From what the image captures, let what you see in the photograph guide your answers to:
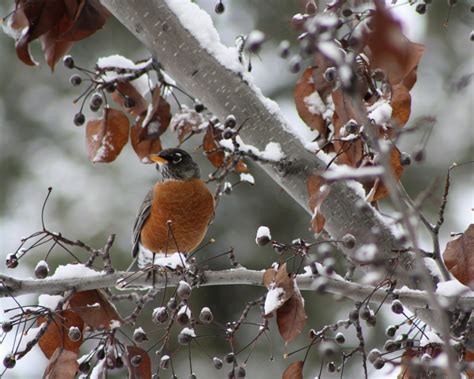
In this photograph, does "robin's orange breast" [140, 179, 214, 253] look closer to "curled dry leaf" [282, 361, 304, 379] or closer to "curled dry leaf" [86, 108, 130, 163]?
"curled dry leaf" [86, 108, 130, 163]

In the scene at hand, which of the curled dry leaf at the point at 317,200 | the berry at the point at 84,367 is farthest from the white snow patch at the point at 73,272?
the curled dry leaf at the point at 317,200

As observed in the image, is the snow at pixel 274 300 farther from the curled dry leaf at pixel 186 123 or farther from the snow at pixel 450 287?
the curled dry leaf at pixel 186 123

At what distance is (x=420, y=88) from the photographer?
8141 millimetres

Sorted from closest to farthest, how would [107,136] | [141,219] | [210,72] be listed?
→ [210,72] → [107,136] → [141,219]

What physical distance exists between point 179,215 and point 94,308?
138 centimetres

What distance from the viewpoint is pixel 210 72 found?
2.46 meters

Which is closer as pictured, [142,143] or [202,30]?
[202,30]

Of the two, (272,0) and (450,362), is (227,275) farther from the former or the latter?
(272,0)

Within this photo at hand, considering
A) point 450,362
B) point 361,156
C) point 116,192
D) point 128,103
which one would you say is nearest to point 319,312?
point 116,192

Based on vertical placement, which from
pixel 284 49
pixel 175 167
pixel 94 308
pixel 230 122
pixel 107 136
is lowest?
pixel 94 308

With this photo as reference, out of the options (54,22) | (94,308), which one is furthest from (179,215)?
(54,22)

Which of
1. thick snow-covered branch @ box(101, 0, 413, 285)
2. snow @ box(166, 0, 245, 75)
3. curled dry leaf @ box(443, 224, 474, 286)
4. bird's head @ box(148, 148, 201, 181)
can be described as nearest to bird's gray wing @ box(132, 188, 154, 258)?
bird's head @ box(148, 148, 201, 181)

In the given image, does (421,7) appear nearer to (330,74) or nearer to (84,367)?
(330,74)

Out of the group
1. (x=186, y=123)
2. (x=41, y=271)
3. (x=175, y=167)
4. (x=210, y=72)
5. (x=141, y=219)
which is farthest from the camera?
(x=175, y=167)
